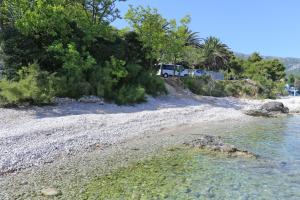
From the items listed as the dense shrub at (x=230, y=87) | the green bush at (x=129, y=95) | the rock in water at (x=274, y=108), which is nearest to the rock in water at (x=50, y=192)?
the green bush at (x=129, y=95)

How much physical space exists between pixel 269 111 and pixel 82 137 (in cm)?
2262

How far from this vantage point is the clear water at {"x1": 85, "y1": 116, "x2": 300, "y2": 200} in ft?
36.1

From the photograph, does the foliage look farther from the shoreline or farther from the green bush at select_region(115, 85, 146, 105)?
the shoreline

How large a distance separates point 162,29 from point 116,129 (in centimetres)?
2127

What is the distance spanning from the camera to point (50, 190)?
10859 millimetres

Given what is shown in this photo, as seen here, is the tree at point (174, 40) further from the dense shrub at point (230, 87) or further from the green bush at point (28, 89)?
the green bush at point (28, 89)

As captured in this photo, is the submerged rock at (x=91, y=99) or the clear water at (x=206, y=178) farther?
the submerged rock at (x=91, y=99)

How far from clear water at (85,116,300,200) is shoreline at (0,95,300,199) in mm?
981

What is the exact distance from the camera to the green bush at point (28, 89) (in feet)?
66.8

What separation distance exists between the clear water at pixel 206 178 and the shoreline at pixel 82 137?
3.22 feet

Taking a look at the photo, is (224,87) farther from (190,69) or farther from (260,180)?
(260,180)

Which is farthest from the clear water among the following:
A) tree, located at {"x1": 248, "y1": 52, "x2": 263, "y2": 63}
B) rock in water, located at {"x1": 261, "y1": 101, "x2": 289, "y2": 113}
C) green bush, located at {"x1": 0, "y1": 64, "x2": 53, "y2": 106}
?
tree, located at {"x1": 248, "y1": 52, "x2": 263, "y2": 63}

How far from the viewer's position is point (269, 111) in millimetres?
35500

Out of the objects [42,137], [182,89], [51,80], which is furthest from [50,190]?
[182,89]
